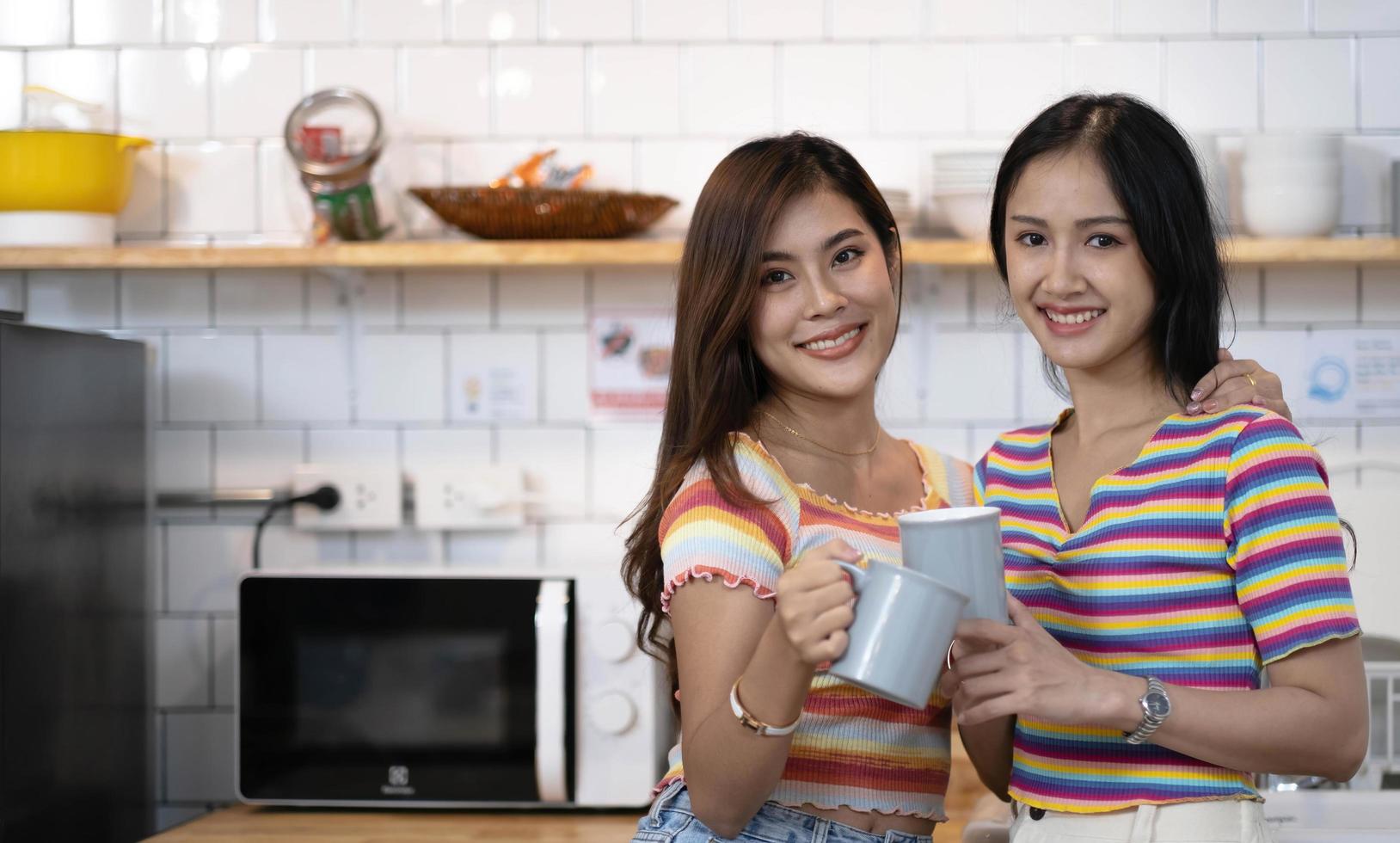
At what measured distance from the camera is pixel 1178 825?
0.87 metres

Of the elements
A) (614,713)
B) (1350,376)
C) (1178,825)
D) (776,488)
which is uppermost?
(1350,376)

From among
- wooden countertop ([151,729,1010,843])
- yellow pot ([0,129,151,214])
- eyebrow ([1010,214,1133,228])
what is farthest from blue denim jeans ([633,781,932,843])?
yellow pot ([0,129,151,214])

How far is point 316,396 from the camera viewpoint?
82.3 inches

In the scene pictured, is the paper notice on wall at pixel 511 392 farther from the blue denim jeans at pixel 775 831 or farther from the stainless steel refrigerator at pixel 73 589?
the blue denim jeans at pixel 775 831

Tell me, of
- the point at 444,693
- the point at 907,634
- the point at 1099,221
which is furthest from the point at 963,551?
the point at 444,693

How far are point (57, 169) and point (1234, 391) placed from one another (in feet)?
5.51

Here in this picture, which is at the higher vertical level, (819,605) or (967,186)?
(967,186)

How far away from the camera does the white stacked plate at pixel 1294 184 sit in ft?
6.14

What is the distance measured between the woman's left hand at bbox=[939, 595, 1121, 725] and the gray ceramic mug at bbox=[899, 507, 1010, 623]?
0.08ft

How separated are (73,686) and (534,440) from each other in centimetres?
72

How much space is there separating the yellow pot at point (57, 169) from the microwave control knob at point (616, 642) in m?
0.99

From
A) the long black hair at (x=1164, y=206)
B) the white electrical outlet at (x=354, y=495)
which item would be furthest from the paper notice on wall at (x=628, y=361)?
the long black hair at (x=1164, y=206)

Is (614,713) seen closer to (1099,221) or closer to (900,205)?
(900,205)

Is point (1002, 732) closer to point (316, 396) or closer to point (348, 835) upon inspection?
point (348, 835)
